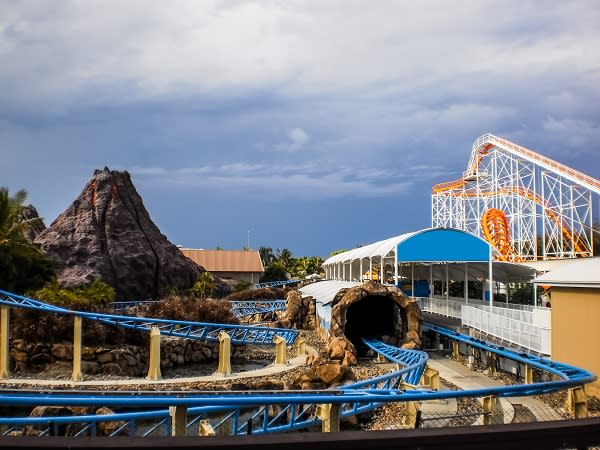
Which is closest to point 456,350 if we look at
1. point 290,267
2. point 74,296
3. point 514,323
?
point 514,323

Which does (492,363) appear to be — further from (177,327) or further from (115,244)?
(115,244)

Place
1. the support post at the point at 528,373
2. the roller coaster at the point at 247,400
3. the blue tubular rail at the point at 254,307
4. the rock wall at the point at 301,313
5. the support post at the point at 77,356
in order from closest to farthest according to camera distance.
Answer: the roller coaster at the point at 247,400 → the support post at the point at 528,373 → the support post at the point at 77,356 → the rock wall at the point at 301,313 → the blue tubular rail at the point at 254,307

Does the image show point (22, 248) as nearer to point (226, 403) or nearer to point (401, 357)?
point (401, 357)

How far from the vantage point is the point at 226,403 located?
6727 mm

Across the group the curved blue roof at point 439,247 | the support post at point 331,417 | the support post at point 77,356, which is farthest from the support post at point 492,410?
the curved blue roof at point 439,247

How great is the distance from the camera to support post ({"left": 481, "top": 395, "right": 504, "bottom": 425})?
8.10m

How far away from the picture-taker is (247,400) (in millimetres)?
6727

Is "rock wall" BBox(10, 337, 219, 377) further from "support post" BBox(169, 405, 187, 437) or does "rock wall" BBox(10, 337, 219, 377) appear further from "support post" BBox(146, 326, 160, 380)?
"support post" BBox(169, 405, 187, 437)

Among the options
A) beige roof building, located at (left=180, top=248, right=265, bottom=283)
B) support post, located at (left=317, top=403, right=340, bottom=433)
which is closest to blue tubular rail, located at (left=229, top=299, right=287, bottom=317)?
beige roof building, located at (left=180, top=248, right=265, bottom=283)

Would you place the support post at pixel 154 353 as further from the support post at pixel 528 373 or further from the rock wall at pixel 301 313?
the rock wall at pixel 301 313

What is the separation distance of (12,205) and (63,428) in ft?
64.2

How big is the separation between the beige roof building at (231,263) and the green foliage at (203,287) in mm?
13881

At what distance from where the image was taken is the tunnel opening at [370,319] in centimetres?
2244

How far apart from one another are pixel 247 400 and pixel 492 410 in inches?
154
